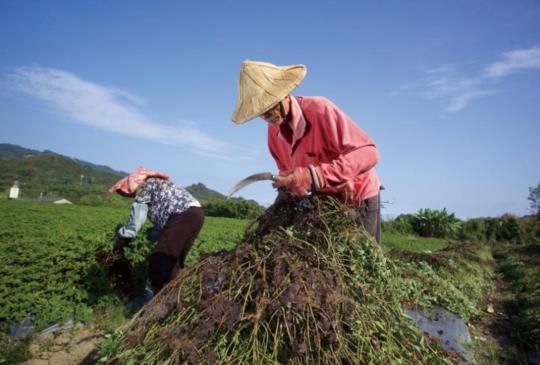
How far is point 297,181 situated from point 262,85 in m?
0.56

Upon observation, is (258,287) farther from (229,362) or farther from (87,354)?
(87,354)

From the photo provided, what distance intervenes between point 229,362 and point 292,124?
48.5 inches

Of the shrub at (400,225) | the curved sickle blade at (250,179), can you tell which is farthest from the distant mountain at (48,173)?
the curved sickle blade at (250,179)

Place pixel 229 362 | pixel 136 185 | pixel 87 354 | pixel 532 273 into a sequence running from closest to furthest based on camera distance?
pixel 229 362
pixel 87 354
pixel 136 185
pixel 532 273

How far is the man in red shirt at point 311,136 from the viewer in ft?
6.07

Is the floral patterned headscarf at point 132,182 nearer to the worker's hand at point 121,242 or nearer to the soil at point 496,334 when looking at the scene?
the worker's hand at point 121,242

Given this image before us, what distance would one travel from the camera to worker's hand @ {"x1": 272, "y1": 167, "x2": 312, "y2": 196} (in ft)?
5.91

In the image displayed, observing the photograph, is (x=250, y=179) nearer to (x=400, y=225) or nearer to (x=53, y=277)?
(x=53, y=277)

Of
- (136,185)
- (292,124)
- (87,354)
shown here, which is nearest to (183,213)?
(136,185)

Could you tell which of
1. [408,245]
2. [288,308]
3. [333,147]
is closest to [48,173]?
[408,245]

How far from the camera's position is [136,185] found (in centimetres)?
370

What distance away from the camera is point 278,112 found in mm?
2031

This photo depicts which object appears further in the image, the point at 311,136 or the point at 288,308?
the point at 311,136

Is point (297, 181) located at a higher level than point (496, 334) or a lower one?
higher
